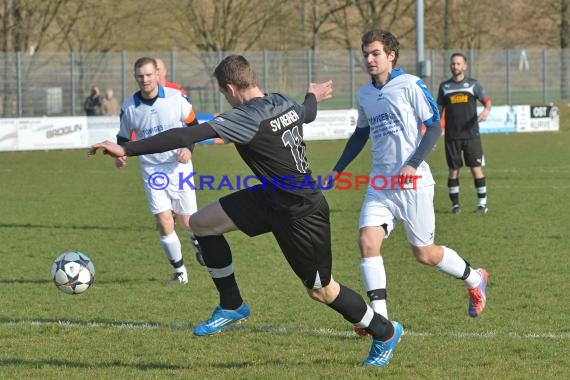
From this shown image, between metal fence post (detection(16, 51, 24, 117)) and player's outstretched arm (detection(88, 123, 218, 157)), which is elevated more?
metal fence post (detection(16, 51, 24, 117))

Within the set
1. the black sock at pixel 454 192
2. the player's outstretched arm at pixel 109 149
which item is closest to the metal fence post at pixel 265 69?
the black sock at pixel 454 192

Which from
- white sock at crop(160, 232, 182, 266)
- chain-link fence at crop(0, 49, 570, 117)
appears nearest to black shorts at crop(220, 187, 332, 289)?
white sock at crop(160, 232, 182, 266)

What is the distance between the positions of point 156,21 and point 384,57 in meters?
37.6

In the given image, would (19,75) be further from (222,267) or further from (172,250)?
(222,267)

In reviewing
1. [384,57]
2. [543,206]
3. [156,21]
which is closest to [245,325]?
[384,57]

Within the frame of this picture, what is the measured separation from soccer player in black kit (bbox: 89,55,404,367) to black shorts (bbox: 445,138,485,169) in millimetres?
8649

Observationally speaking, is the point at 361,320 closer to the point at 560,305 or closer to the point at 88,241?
the point at 560,305

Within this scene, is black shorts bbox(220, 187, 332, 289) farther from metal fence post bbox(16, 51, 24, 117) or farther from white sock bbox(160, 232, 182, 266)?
metal fence post bbox(16, 51, 24, 117)

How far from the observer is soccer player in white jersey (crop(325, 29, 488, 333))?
266 inches

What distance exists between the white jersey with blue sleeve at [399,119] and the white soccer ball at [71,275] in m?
2.33

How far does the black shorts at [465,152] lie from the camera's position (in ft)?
47.6

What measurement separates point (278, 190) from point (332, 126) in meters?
25.0

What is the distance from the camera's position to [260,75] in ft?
113

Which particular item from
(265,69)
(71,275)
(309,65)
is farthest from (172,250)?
(309,65)
